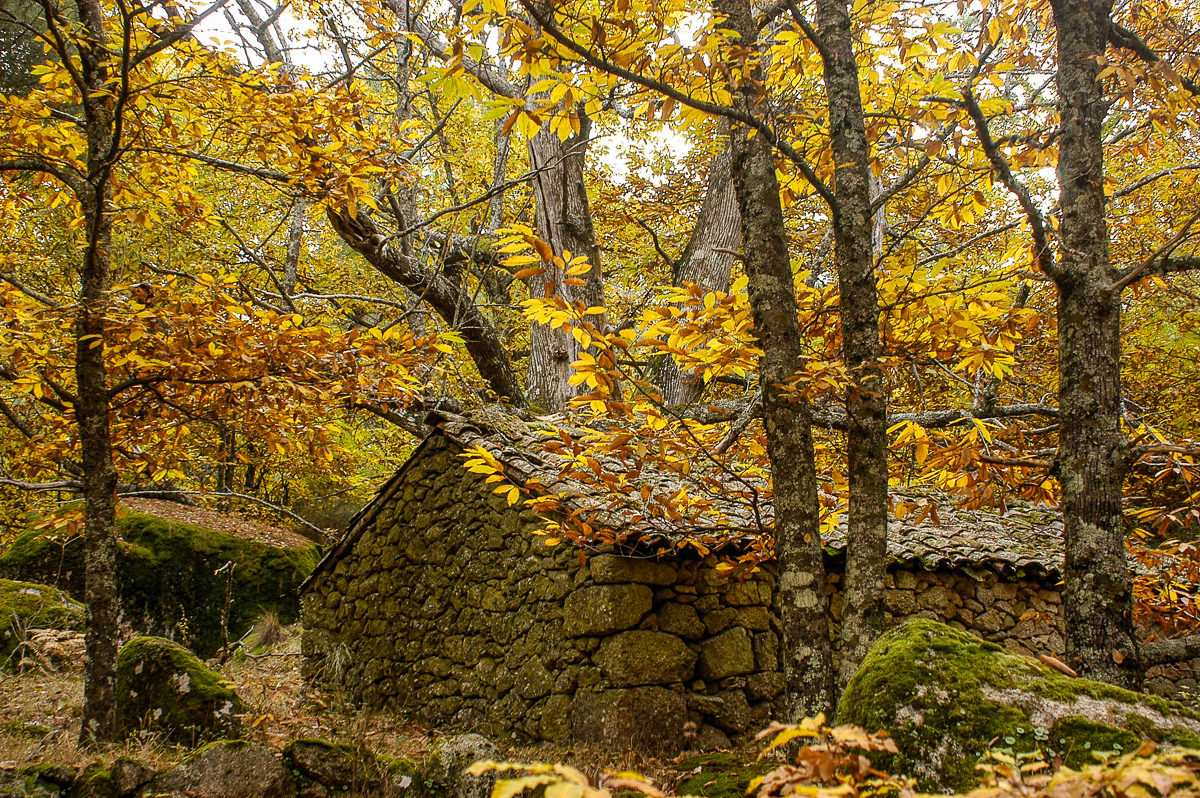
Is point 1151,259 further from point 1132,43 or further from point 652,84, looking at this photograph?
point 652,84

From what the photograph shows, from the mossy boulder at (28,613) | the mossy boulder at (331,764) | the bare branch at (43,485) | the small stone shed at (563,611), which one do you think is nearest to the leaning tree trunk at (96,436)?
the bare branch at (43,485)

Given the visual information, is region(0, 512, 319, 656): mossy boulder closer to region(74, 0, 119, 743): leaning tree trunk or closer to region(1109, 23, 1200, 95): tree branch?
region(74, 0, 119, 743): leaning tree trunk

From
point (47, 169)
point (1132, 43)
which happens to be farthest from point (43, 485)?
point (1132, 43)

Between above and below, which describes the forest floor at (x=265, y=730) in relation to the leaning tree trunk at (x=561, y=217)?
below

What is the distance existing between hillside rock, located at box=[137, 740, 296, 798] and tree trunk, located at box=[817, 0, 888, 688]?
9.45 feet

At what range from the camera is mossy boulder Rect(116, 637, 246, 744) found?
4359mm

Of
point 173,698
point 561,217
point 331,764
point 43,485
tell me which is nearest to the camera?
point 331,764

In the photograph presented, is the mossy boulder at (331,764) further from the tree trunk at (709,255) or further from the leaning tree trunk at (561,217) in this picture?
the tree trunk at (709,255)

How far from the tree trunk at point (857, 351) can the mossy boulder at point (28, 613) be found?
760 centimetres

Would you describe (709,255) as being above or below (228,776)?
above

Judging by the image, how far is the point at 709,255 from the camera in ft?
21.8

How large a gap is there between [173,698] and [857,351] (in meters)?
4.87

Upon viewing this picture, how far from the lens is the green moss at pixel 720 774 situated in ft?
9.42

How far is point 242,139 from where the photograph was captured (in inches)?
257
